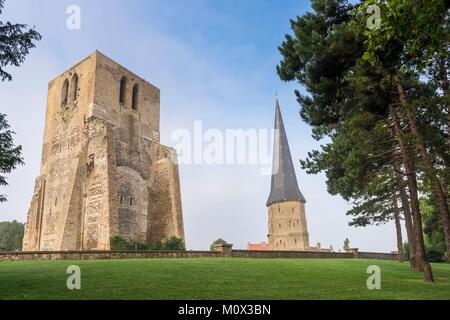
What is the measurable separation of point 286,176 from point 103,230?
3178 cm

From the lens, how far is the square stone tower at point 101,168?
25750 millimetres

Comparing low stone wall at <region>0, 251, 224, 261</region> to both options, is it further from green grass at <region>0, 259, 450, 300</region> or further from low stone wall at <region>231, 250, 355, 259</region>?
green grass at <region>0, 259, 450, 300</region>

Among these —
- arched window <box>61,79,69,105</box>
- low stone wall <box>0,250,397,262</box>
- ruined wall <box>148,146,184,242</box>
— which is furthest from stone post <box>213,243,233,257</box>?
arched window <box>61,79,69,105</box>

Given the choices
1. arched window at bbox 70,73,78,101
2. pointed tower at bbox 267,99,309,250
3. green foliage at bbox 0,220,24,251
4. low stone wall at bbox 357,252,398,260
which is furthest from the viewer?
green foliage at bbox 0,220,24,251

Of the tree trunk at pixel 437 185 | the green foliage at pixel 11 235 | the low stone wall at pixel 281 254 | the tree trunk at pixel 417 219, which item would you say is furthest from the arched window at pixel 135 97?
the green foliage at pixel 11 235

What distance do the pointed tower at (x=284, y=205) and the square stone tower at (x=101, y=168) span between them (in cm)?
2211

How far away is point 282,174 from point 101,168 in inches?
1201

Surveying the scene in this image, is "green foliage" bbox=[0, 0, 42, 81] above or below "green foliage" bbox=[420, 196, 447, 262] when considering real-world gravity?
above

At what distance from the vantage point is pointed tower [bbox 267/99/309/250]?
49156 mm

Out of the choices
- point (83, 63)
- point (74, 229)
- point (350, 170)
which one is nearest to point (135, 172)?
point (74, 229)

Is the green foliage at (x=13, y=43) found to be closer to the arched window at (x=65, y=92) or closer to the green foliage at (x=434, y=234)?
the arched window at (x=65, y=92)

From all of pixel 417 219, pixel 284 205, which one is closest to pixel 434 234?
pixel 284 205

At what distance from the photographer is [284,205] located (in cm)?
5006

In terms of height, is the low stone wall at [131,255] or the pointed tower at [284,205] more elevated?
the pointed tower at [284,205]
